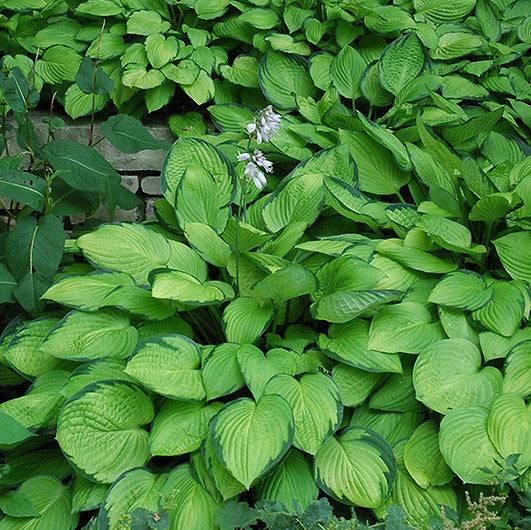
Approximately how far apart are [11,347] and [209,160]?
2.70ft

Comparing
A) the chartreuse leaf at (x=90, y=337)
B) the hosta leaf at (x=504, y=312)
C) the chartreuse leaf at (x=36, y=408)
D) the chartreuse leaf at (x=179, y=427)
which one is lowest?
the chartreuse leaf at (x=36, y=408)

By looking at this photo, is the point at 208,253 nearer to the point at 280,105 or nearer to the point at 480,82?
the point at 280,105

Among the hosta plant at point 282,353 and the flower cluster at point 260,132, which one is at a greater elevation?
the flower cluster at point 260,132

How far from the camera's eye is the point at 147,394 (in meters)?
1.99

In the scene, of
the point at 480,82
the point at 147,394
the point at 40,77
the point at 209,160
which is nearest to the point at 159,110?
the point at 40,77

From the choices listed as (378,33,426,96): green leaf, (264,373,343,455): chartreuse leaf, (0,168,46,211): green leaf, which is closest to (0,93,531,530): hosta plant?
(264,373,343,455): chartreuse leaf

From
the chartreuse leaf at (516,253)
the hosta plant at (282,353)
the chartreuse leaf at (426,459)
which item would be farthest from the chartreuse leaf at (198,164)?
the chartreuse leaf at (426,459)

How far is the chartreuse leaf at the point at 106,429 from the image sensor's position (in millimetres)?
1862

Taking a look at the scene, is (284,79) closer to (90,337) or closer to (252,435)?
(90,337)

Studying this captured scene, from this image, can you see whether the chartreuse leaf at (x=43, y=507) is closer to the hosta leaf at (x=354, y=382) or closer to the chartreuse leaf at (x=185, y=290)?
the chartreuse leaf at (x=185, y=290)

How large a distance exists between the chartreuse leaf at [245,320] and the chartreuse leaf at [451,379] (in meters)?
0.41

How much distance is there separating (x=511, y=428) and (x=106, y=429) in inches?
37.4

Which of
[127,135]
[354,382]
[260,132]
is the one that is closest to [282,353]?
[354,382]

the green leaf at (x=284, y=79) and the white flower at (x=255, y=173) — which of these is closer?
the white flower at (x=255, y=173)
